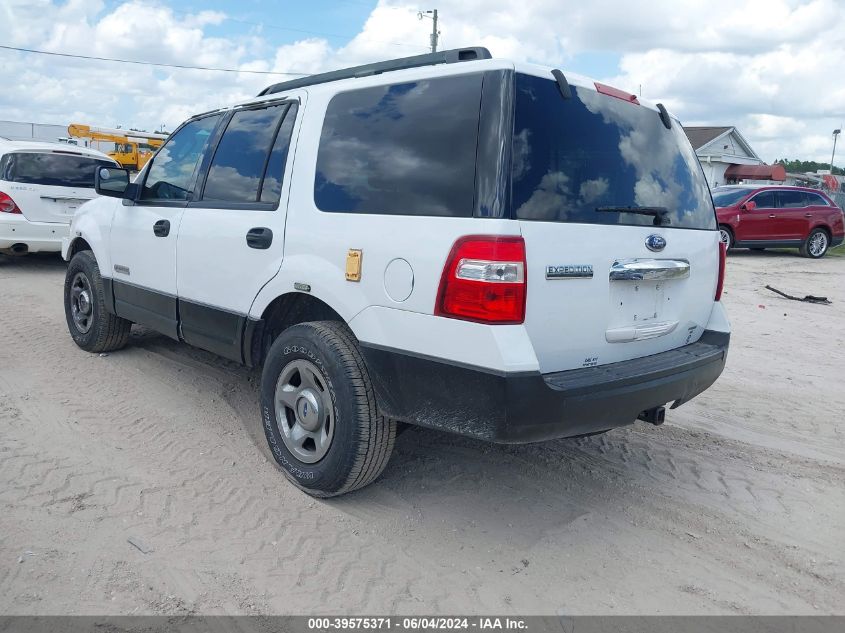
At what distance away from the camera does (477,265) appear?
2818 mm

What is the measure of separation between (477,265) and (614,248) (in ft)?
2.51

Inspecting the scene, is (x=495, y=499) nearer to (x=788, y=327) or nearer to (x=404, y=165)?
A: (x=404, y=165)

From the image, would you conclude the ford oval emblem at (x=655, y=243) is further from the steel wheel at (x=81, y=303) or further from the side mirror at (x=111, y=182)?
the steel wheel at (x=81, y=303)

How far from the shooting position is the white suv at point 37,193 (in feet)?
30.6

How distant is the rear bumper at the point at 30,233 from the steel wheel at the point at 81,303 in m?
4.06

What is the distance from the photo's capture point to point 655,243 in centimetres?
341

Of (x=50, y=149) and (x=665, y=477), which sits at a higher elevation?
(x=50, y=149)

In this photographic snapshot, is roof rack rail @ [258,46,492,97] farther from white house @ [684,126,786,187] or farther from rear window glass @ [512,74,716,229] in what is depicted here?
white house @ [684,126,786,187]

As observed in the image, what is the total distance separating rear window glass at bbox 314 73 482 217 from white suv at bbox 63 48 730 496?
0.4 inches

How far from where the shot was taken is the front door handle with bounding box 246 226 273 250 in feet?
12.4

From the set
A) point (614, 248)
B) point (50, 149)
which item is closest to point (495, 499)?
point (614, 248)

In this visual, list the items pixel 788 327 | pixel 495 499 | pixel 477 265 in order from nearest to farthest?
pixel 477 265, pixel 495 499, pixel 788 327

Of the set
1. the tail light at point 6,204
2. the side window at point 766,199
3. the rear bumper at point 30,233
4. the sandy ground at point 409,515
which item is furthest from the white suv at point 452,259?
the side window at point 766,199

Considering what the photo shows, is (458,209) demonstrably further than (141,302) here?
No
